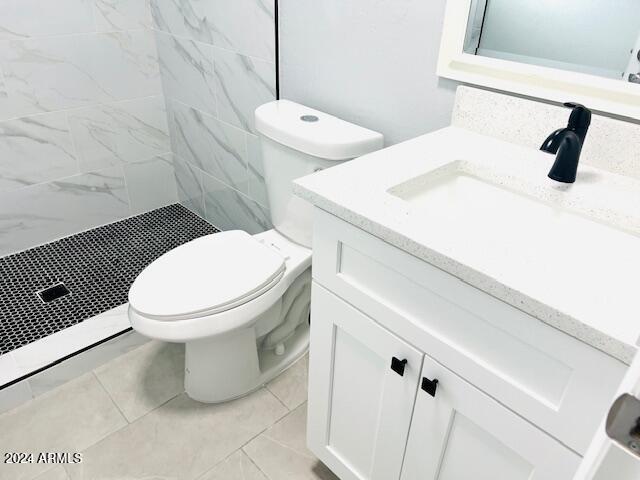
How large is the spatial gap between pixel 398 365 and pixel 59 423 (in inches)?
44.6

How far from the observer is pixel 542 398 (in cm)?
73

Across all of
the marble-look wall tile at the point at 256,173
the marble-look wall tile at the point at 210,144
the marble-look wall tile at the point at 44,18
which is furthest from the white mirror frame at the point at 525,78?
the marble-look wall tile at the point at 44,18

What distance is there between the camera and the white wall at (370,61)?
4.11 feet

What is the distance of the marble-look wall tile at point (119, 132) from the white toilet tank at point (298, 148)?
961 millimetres

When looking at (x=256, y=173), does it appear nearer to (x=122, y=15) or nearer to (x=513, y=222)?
(x=122, y=15)

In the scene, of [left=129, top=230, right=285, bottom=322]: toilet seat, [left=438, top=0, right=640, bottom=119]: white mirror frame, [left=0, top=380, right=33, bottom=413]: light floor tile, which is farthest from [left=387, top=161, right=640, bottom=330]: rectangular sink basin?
[left=0, top=380, right=33, bottom=413]: light floor tile

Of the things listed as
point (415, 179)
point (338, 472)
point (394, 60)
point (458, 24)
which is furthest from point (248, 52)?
point (338, 472)

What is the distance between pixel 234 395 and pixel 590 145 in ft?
4.00

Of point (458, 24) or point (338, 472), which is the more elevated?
point (458, 24)

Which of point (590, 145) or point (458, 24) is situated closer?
point (590, 145)

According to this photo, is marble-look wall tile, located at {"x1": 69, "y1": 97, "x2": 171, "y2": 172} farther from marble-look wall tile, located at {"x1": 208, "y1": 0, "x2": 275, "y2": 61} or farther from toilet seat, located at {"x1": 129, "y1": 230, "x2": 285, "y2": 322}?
toilet seat, located at {"x1": 129, "y1": 230, "x2": 285, "y2": 322}

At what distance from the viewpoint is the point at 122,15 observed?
204 cm

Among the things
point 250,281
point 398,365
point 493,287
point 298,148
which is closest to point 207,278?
point 250,281

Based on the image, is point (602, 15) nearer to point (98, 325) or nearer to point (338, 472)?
point (338, 472)
